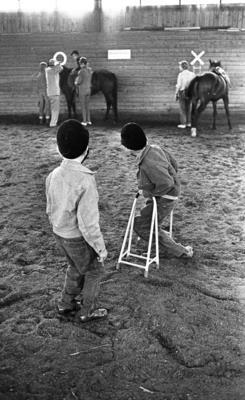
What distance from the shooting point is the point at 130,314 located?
11.5 feet

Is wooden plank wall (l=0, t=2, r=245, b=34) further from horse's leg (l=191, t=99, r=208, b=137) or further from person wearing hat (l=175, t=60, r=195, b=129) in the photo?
horse's leg (l=191, t=99, r=208, b=137)

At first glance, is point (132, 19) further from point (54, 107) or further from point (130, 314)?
point (130, 314)

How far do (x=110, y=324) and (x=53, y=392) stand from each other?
2.62ft

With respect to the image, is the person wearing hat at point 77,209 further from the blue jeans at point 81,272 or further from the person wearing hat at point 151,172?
the person wearing hat at point 151,172

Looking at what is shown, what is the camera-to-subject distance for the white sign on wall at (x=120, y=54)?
41.8 ft

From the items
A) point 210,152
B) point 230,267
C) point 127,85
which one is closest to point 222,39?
point 127,85

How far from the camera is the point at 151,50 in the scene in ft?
41.7

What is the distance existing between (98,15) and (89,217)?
11.1 meters

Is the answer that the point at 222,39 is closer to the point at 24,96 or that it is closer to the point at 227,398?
the point at 24,96

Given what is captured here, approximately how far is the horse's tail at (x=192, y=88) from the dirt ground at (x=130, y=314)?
4223 mm

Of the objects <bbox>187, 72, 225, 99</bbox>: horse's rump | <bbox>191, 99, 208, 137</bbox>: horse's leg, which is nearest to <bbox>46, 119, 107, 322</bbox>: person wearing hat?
<bbox>191, 99, 208, 137</bbox>: horse's leg

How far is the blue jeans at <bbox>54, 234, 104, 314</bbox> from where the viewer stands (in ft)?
10.4

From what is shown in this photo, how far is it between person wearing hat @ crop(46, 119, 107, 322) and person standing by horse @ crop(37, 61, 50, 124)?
29.2ft

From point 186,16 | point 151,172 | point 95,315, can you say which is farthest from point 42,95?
point 95,315
